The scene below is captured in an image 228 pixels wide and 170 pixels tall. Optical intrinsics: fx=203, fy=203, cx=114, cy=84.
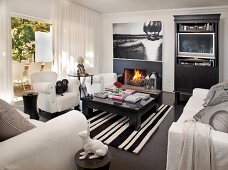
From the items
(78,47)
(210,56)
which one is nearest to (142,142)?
(210,56)

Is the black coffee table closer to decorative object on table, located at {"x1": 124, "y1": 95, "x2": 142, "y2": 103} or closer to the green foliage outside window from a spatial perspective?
decorative object on table, located at {"x1": 124, "y1": 95, "x2": 142, "y2": 103}

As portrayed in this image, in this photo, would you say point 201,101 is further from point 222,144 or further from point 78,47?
point 78,47

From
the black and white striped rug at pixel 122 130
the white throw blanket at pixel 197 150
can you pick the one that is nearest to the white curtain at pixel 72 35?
the black and white striped rug at pixel 122 130

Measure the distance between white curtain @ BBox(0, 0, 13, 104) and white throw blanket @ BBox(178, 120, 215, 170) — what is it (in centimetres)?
379

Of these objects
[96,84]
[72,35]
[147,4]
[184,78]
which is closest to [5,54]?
[96,84]

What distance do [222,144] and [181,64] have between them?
Result: 13.1 ft

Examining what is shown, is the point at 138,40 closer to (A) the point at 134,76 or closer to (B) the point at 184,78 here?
(A) the point at 134,76

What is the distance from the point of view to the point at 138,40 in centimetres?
670

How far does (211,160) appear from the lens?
175 cm

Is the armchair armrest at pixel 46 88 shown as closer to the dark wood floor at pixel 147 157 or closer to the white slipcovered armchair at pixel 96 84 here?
the white slipcovered armchair at pixel 96 84

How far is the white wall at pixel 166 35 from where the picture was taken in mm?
5695

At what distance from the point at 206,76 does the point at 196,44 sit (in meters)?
0.93

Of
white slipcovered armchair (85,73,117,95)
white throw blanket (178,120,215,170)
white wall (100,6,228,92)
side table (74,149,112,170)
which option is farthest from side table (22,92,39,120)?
white wall (100,6,228,92)

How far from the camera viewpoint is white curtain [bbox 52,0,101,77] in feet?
17.7
